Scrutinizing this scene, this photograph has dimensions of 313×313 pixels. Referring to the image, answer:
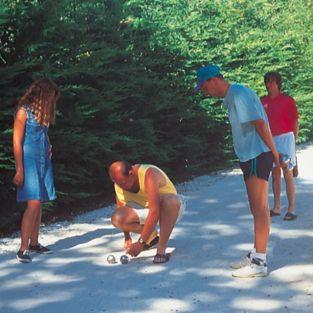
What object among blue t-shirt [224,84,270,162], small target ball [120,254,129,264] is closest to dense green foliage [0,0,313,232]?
small target ball [120,254,129,264]

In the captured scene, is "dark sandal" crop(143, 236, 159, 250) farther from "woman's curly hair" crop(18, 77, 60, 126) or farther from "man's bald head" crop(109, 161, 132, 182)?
"woman's curly hair" crop(18, 77, 60, 126)

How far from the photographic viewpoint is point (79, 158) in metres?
7.34

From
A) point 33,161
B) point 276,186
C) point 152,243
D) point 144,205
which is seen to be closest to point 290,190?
point 276,186

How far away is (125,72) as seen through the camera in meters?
8.19

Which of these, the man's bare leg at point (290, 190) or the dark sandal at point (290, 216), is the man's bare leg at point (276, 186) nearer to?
the man's bare leg at point (290, 190)

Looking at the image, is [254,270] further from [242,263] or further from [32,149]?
[32,149]

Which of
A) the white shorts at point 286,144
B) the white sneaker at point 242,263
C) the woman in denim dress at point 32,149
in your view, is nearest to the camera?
the white sneaker at point 242,263

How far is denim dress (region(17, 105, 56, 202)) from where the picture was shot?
17.9 ft

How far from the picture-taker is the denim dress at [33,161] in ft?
17.9

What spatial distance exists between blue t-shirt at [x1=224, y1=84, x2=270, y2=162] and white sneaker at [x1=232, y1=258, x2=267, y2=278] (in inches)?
32.2

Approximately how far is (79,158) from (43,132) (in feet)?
5.87

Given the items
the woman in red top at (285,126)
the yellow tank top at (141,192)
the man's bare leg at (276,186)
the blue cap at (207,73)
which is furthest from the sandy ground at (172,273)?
the blue cap at (207,73)

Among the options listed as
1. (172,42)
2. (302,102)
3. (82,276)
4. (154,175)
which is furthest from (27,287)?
(302,102)

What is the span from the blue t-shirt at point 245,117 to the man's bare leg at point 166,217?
2.73 ft
